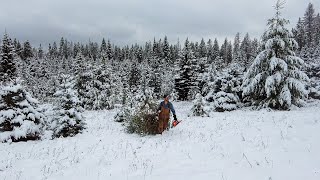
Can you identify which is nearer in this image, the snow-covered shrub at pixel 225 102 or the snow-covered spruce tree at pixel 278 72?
the snow-covered spruce tree at pixel 278 72

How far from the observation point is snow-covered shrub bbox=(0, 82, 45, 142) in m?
13.0

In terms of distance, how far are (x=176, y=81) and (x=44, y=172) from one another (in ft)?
123

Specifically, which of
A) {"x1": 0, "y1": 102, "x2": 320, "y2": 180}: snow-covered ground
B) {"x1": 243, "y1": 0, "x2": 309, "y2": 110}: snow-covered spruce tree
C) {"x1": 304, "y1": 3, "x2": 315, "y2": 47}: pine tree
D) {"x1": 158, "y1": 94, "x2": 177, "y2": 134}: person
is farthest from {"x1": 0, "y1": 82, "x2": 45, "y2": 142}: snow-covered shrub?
{"x1": 304, "y1": 3, "x2": 315, "y2": 47}: pine tree

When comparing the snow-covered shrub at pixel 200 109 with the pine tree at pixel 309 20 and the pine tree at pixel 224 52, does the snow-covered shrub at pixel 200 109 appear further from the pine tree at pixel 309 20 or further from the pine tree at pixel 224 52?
the pine tree at pixel 224 52

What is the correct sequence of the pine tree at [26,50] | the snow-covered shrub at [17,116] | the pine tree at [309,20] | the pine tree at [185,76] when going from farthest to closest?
the pine tree at [26,50], the pine tree at [309,20], the pine tree at [185,76], the snow-covered shrub at [17,116]

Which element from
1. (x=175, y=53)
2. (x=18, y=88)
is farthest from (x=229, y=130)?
(x=175, y=53)

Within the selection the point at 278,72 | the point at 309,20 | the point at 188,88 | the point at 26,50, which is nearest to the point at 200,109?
the point at 278,72

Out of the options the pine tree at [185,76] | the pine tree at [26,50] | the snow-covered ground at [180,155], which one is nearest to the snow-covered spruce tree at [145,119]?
the snow-covered ground at [180,155]

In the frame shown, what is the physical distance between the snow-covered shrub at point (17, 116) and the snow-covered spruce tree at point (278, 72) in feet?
50.8

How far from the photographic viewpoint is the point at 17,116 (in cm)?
1332

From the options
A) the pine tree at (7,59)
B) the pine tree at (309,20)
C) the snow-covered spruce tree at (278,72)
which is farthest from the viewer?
the pine tree at (309,20)

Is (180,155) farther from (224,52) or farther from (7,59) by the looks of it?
(224,52)

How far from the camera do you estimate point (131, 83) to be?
6088 cm

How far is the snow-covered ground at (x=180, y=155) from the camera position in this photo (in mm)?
7871
